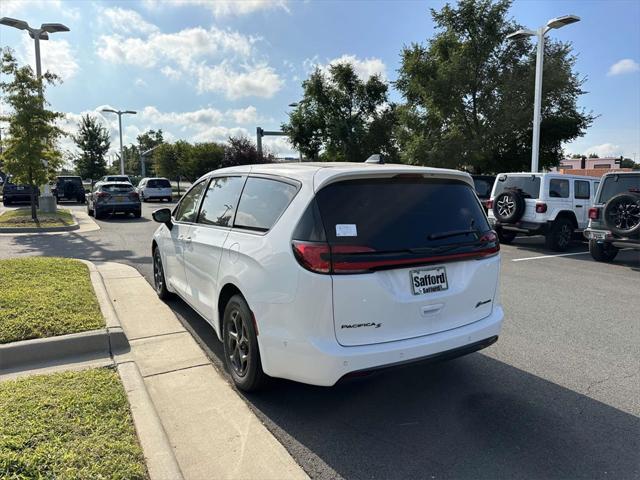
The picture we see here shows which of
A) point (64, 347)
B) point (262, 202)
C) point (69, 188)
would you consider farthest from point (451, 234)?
point (69, 188)

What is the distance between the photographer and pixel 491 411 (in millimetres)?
3504

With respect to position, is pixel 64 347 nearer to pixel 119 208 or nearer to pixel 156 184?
pixel 119 208

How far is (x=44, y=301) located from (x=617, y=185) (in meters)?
10.4

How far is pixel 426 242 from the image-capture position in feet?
10.9

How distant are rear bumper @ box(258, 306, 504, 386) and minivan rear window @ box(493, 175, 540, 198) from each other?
9.63 metres

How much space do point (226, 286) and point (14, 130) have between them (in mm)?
14651

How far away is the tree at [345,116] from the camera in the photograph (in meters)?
31.2

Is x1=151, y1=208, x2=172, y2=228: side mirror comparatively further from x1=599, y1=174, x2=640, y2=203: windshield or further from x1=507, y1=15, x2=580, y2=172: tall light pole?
x1=507, y1=15, x2=580, y2=172: tall light pole

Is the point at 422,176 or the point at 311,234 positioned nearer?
the point at 311,234

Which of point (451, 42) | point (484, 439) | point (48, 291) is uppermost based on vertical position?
point (451, 42)

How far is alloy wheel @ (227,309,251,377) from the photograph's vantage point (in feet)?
12.0

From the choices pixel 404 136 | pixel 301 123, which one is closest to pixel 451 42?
pixel 404 136

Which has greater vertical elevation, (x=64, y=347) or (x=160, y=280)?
(x=160, y=280)

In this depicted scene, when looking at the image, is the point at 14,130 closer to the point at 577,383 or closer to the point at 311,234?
the point at 311,234
